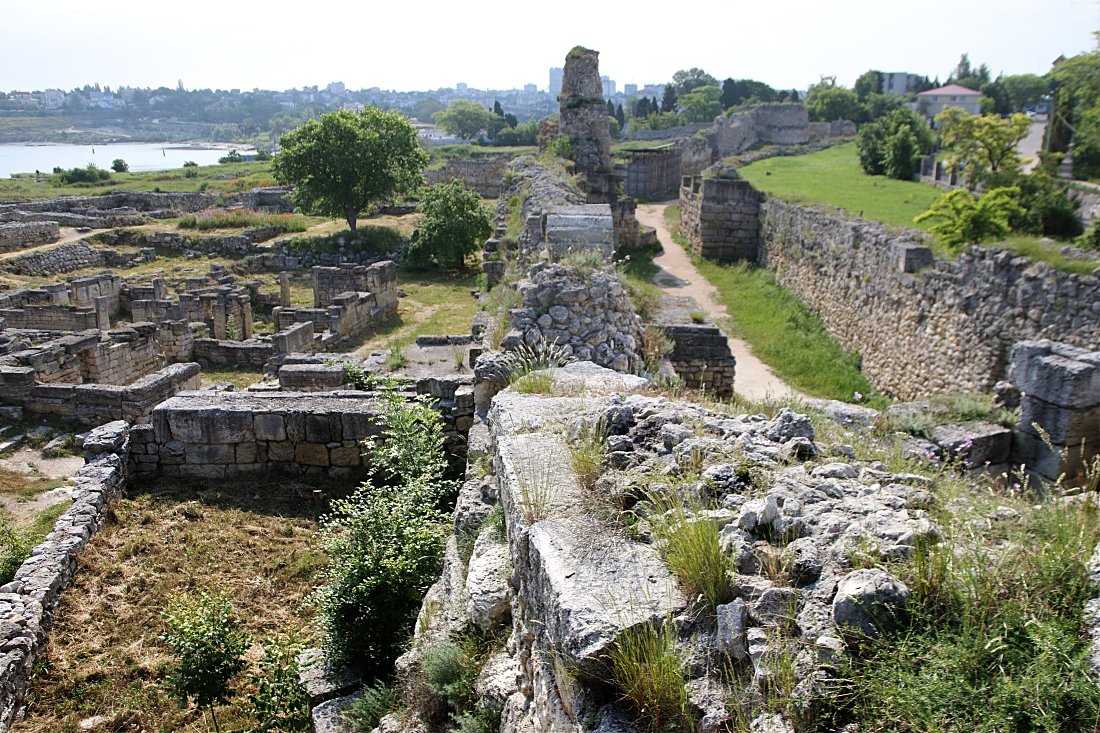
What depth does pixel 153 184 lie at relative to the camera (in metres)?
47.0

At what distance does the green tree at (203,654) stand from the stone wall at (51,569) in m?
1.24

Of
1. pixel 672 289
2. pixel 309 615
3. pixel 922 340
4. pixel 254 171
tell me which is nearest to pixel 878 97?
pixel 254 171

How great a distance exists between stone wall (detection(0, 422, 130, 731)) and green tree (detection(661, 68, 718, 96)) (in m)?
137

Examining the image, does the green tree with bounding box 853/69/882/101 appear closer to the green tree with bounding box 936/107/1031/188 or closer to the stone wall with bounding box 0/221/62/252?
the green tree with bounding box 936/107/1031/188

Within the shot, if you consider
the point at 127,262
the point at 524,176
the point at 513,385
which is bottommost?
the point at 127,262

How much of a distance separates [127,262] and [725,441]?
2937 cm

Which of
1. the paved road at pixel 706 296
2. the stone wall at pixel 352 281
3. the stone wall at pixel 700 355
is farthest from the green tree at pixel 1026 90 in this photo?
the stone wall at pixel 700 355

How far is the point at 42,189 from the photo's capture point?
43531 millimetres

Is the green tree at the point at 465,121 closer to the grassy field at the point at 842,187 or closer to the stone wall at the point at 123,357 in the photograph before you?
the grassy field at the point at 842,187

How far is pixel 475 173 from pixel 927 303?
36.2 metres

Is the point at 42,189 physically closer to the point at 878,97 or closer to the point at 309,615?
the point at 309,615

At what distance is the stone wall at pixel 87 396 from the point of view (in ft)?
37.4

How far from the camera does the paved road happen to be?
13408mm

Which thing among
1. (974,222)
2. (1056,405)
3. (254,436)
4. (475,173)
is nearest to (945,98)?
(475,173)
